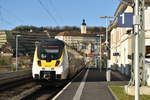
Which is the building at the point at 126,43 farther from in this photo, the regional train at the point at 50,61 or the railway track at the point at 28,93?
the railway track at the point at 28,93

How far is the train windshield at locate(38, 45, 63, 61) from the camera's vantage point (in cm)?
2220

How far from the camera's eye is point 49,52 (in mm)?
22391

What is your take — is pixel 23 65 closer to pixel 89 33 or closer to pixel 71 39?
pixel 71 39

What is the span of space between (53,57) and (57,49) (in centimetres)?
69

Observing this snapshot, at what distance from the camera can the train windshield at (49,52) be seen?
874 inches

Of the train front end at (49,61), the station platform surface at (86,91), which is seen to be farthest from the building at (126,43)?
the train front end at (49,61)

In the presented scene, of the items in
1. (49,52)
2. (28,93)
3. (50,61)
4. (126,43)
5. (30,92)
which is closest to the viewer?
(28,93)

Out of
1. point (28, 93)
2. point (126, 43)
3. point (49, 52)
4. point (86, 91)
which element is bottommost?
point (28, 93)

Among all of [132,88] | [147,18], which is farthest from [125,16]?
[147,18]

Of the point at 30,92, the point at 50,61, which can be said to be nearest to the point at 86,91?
the point at 30,92

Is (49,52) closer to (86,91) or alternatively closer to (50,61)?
(50,61)

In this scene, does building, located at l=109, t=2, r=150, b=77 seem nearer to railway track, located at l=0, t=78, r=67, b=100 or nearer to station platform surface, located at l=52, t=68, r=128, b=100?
station platform surface, located at l=52, t=68, r=128, b=100

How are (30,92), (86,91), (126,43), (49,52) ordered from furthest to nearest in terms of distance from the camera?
(126,43) → (49,52) → (30,92) → (86,91)

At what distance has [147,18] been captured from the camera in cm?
3331
